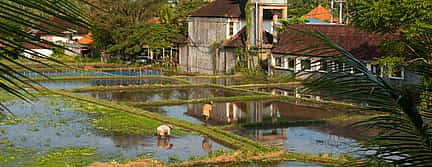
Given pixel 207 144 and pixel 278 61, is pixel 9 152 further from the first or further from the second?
pixel 278 61

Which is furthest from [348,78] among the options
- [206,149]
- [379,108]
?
[206,149]

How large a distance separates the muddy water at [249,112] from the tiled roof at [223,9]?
1234 cm

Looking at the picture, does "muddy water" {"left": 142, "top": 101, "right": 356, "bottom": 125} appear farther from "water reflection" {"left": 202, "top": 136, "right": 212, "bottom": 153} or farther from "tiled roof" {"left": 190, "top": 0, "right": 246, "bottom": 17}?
Result: "tiled roof" {"left": 190, "top": 0, "right": 246, "bottom": 17}

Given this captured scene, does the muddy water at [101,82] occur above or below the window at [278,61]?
below

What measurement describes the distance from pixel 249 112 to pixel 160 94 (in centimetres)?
527

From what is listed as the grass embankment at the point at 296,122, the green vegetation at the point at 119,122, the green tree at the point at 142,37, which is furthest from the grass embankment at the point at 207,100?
the green tree at the point at 142,37

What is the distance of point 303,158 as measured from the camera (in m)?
12.0

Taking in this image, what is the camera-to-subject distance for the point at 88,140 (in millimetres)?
13898

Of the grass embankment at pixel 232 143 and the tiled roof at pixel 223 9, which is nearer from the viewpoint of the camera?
the grass embankment at pixel 232 143

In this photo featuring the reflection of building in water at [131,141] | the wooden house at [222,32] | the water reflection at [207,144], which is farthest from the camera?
the wooden house at [222,32]

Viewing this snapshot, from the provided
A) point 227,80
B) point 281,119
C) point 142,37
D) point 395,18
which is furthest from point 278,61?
point 395,18

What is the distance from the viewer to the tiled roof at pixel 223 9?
107ft

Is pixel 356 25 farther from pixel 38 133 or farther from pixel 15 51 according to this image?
pixel 15 51

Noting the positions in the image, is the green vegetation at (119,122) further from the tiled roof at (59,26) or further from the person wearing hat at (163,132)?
the tiled roof at (59,26)
